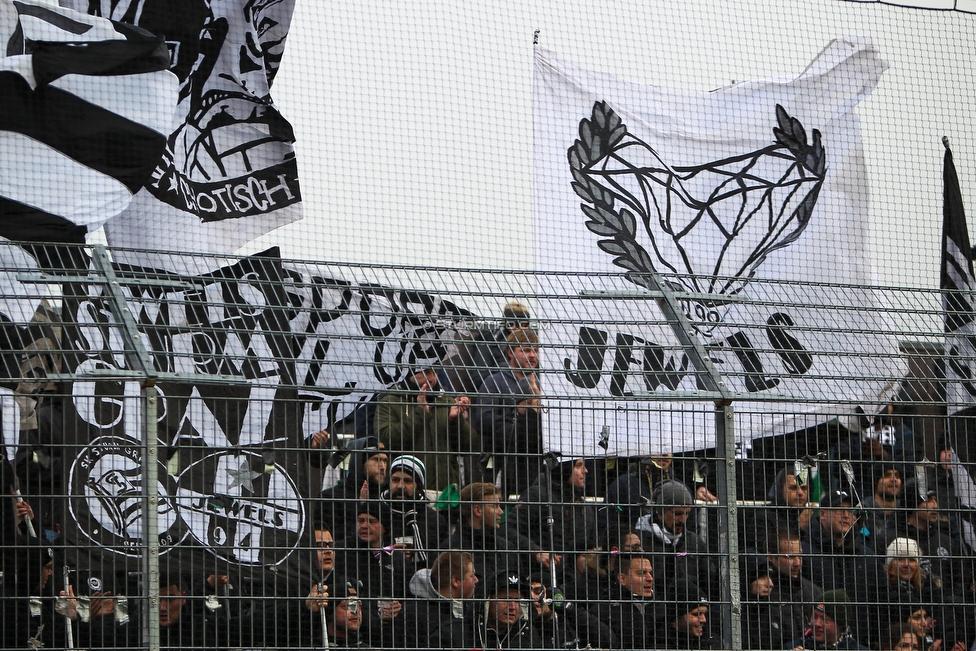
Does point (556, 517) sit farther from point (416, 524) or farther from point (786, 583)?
point (786, 583)

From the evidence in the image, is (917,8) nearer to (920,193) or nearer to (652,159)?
(920,193)

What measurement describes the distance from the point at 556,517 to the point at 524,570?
→ 227mm

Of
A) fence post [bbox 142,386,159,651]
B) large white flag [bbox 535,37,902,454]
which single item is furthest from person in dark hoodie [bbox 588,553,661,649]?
large white flag [bbox 535,37,902,454]

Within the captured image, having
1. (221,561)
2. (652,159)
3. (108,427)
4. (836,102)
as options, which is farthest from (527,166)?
(221,561)

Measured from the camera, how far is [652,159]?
300 inches

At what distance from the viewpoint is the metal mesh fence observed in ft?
13.1

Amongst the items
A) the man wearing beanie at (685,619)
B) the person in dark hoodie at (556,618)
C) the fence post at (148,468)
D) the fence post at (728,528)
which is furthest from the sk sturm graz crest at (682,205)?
the fence post at (148,468)

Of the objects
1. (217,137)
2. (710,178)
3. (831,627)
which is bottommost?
(831,627)

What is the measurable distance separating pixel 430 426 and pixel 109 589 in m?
1.50

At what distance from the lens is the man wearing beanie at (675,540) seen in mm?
4379

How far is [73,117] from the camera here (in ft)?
21.6

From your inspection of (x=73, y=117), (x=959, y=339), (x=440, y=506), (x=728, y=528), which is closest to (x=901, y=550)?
(x=728, y=528)

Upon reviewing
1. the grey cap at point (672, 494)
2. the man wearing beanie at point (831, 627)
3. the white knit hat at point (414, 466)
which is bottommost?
the man wearing beanie at point (831, 627)

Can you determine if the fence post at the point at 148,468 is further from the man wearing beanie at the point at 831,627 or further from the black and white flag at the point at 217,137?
the black and white flag at the point at 217,137
